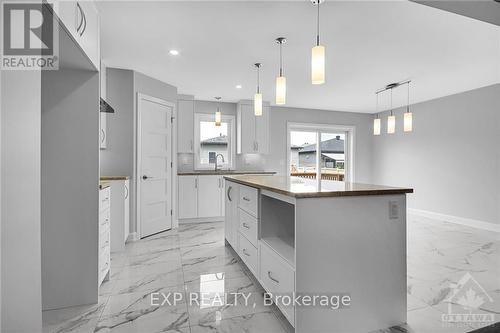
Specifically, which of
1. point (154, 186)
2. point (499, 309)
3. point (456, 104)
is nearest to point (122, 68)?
point (154, 186)

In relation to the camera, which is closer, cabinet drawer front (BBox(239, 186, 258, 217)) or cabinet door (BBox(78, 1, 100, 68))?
cabinet door (BBox(78, 1, 100, 68))

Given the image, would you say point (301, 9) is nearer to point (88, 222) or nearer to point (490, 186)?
point (88, 222)

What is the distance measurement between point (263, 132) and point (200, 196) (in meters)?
1.92

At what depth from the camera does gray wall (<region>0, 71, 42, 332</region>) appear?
0.84 metres

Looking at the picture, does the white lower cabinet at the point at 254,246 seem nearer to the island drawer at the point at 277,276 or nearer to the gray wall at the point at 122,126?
the island drawer at the point at 277,276

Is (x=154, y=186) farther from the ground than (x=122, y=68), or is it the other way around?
(x=122, y=68)

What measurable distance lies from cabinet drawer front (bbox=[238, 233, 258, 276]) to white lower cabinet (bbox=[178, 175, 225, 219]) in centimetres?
234

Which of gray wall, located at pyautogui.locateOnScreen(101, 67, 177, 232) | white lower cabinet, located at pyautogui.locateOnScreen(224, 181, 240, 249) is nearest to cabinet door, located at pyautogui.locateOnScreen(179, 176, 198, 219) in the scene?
gray wall, located at pyautogui.locateOnScreen(101, 67, 177, 232)

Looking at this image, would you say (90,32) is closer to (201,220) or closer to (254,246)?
(254,246)

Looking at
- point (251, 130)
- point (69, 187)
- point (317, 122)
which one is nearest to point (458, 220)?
point (317, 122)

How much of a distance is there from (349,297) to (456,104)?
4.98 meters

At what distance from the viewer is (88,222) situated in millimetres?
1984

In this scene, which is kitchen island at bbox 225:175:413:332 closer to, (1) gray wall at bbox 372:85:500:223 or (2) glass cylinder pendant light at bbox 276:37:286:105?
(2) glass cylinder pendant light at bbox 276:37:286:105

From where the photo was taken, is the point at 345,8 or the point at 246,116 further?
the point at 246,116
